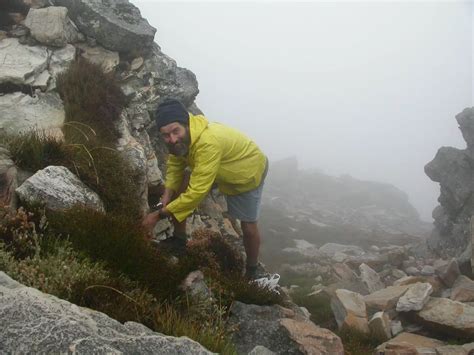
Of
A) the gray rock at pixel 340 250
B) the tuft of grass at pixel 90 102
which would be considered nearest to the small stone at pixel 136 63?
the tuft of grass at pixel 90 102

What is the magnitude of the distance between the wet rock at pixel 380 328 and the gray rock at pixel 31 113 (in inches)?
337

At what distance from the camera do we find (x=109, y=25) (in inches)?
451

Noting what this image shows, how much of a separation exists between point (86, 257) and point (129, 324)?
4.32 feet

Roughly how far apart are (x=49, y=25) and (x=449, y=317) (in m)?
12.9

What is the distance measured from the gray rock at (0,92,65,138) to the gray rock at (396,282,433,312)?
31.8 feet

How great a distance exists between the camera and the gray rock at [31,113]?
7.89 meters

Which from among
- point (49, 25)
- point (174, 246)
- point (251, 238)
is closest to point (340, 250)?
point (251, 238)

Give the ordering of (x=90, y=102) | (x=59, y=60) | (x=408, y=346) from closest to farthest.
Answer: (x=408, y=346)
(x=90, y=102)
(x=59, y=60)

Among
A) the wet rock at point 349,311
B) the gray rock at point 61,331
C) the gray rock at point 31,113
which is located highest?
the gray rock at point 61,331

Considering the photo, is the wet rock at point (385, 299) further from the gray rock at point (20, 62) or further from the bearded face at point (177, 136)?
the gray rock at point (20, 62)

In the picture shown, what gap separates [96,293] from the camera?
12.0 feet

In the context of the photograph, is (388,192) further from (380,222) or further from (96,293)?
(96,293)

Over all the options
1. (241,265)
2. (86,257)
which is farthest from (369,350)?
(86,257)

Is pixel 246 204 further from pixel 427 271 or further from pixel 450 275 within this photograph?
pixel 427 271
